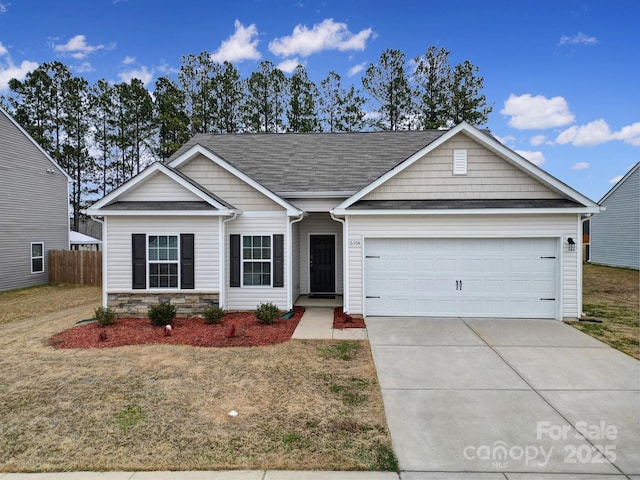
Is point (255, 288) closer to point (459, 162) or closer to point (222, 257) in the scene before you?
point (222, 257)

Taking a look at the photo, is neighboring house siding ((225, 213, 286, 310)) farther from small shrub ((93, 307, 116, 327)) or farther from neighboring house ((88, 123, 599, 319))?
small shrub ((93, 307, 116, 327))

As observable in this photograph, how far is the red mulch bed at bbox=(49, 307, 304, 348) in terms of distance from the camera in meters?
7.88

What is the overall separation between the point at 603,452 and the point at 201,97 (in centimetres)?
2997

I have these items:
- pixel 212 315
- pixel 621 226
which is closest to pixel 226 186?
pixel 212 315

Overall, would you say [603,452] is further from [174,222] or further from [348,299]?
[174,222]

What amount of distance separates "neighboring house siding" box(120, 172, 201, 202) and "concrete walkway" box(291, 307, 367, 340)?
181 inches

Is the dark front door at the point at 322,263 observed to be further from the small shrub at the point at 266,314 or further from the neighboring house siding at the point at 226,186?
the small shrub at the point at 266,314

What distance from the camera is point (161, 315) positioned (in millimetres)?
9211

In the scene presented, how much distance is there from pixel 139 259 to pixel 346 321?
5.92 metres

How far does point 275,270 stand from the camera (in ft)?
35.1

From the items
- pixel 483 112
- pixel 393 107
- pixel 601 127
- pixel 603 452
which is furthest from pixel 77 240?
pixel 601 127

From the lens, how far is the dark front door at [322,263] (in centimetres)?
1341

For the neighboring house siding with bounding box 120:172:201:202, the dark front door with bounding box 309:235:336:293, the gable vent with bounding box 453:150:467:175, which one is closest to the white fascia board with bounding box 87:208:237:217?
the neighboring house siding with bounding box 120:172:201:202

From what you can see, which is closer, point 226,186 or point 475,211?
point 475,211
